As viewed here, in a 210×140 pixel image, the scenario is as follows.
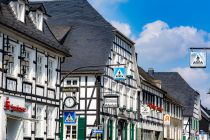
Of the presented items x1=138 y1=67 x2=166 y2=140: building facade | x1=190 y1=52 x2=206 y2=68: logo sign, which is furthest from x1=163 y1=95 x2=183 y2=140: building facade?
x1=190 y1=52 x2=206 y2=68: logo sign

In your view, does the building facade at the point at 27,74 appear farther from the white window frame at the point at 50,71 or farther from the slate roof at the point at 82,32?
the slate roof at the point at 82,32

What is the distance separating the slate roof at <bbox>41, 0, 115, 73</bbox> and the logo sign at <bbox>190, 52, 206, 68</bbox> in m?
19.7

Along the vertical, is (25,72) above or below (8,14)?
below

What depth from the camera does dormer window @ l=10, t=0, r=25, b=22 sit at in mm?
33781

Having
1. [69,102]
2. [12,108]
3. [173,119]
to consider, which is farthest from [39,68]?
[173,119]

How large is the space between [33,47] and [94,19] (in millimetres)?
19308

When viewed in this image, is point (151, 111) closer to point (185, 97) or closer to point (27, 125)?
point (185, 97)

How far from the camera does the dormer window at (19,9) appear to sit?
33.8 meters

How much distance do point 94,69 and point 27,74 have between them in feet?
49.1

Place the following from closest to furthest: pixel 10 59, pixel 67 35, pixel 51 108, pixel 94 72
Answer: pixel 10 59
pixel 51 108
pixel 94 72
pixel 67 35

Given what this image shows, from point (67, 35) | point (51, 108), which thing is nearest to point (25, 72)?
point (51, 108)

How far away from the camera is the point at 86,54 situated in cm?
5028

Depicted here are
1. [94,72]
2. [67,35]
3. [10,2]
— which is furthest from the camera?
[67,35]

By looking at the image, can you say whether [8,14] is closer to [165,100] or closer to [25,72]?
[25,72]
